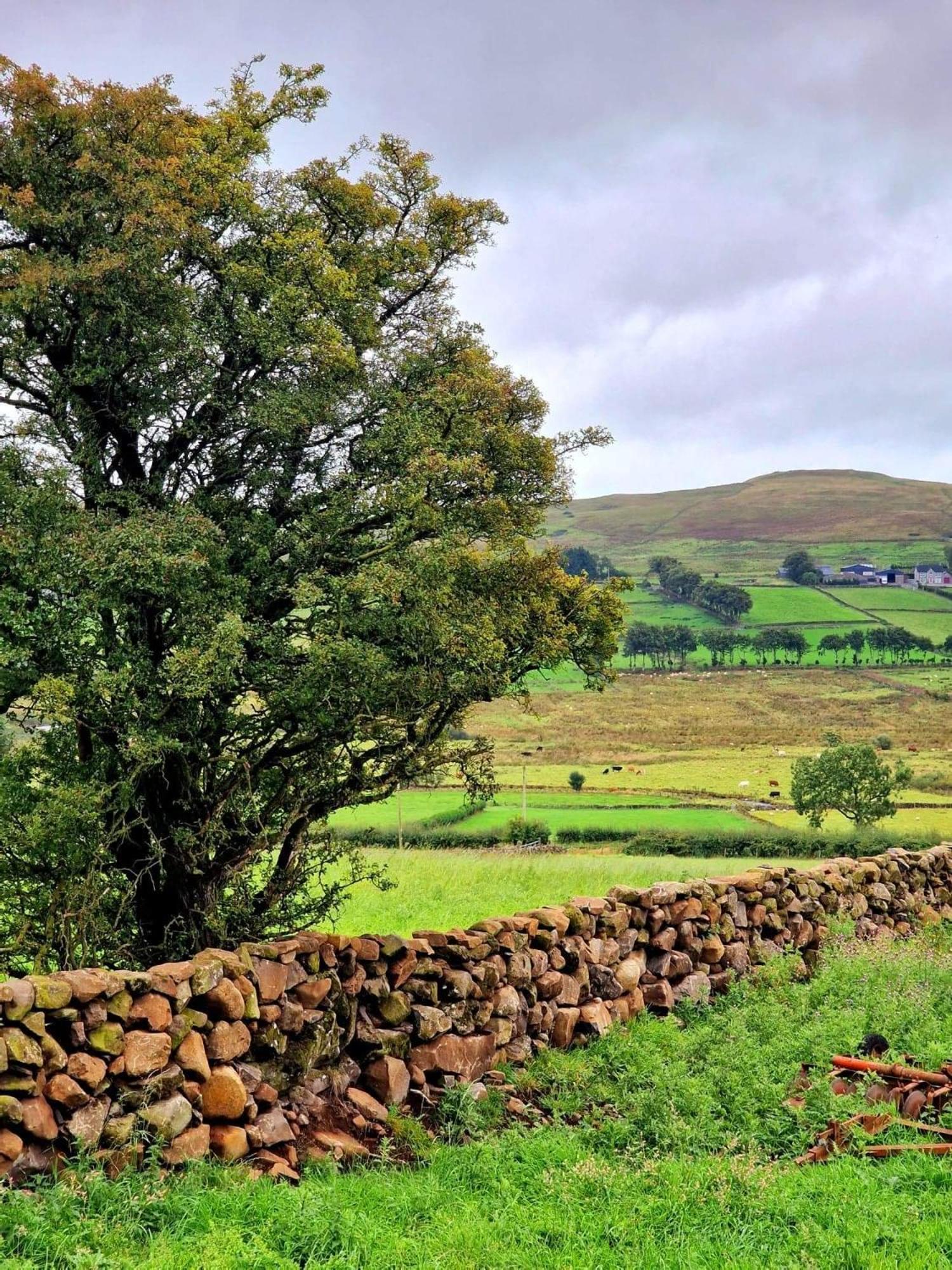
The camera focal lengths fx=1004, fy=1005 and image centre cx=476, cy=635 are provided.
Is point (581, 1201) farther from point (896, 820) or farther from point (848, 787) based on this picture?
point (896, 820)

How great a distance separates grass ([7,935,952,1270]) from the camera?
5.87 m

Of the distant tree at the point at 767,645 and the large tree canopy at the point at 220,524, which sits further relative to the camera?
the distant tree at the point at 767,645

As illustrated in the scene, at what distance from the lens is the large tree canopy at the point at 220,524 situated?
11.0 metres

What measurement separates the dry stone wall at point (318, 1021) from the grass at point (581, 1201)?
0.46 meters

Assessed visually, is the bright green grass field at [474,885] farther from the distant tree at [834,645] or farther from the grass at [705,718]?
the distant tree at [834,645]

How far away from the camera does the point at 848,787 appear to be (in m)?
66.5

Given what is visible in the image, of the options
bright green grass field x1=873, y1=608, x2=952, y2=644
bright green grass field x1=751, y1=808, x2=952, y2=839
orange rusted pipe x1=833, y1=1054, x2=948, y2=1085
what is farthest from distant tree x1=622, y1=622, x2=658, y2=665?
orange rusted pipe x1=833, y1=1054, x2=948, y2=1085

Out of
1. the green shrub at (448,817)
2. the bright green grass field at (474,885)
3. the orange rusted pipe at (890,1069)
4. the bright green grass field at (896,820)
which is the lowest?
the bright green grass field at (896,820)

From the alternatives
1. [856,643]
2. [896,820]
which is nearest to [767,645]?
[856,643]

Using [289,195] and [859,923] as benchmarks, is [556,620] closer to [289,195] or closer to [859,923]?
[289,195]

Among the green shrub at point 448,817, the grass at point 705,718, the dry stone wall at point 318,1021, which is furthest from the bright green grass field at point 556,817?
the dry stone wall at point 318,1021

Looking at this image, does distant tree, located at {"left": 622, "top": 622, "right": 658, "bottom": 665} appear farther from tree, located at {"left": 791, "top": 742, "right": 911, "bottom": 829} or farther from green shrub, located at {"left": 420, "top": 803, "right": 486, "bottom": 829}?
green shrub, located at {"left": 420, "top": 803, "right": 486, "bottom": 829}

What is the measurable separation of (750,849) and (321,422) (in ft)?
146

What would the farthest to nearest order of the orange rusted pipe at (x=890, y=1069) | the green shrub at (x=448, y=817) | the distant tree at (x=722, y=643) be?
1. the distant tree at (x=722, y=643)
2. the green shrub at (x=448, y=817)
3. the orange rusted pipe at (x=890, y=1069)
